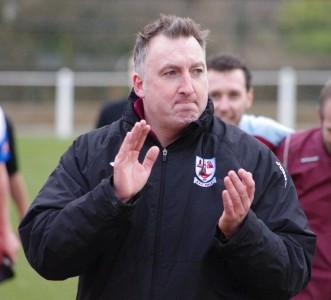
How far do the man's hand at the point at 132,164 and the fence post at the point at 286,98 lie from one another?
21201 mm

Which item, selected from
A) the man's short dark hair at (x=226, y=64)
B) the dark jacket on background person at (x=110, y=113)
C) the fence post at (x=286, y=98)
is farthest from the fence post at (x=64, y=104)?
the man's short dark hair at (x=226, y=64)

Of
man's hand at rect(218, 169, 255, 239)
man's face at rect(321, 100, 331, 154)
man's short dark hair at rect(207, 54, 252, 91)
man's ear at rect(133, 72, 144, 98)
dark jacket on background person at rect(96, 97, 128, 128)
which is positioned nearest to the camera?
man's hand at rect(218, 169, 255, 239)

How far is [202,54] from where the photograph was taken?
3494 mm

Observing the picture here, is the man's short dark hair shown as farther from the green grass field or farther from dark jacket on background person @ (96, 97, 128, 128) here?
the green grass field

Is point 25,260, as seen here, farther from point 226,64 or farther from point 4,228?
point 226,64

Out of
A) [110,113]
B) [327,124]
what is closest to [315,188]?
[327,124]

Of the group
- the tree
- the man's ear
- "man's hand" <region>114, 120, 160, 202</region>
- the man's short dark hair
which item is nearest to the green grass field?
the man's short dark hair

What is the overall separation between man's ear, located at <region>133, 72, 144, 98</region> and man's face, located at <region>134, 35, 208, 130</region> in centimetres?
7

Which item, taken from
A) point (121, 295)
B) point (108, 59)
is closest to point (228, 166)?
point (121, 295)

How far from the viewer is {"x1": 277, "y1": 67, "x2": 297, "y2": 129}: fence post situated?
24484mm

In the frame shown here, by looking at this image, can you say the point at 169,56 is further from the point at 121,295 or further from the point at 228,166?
the point at 121,295

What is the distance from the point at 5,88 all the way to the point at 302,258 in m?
24.0

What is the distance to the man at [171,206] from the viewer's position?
3217mm

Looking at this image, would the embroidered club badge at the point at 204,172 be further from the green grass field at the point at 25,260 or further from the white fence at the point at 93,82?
the white fence at the point at 93,82
